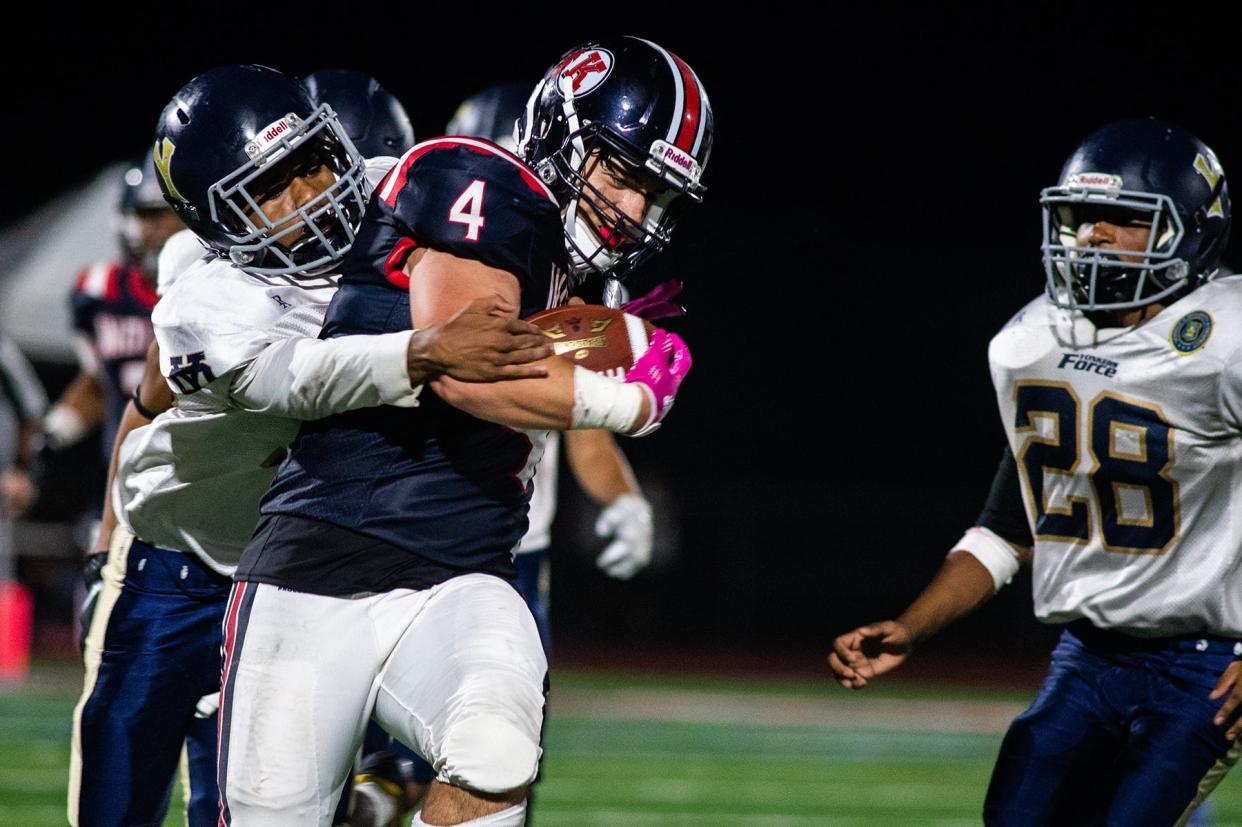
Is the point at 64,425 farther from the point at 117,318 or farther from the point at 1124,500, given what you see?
the point at 1124,500

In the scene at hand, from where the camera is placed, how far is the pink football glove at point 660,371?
8.46 feet

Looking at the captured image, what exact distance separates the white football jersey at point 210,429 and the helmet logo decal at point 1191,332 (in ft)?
5.57

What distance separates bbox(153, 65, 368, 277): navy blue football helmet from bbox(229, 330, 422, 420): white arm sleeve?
328 mm

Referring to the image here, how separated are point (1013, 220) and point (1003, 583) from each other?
53.6 feet

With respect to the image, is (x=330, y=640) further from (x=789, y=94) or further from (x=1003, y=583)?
(x=789, y=94)

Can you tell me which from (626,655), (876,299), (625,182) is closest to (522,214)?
(625,182)

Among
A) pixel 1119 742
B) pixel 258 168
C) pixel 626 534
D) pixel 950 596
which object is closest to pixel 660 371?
pixel 258 168

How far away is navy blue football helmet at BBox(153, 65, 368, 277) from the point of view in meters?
3.00

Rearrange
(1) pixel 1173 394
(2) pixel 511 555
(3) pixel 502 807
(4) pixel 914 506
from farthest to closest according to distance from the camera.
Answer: (4) pixel 914 506 → (1) pixel 1173 394 → (2) pixel 511 555 → (3) pixel 502 807

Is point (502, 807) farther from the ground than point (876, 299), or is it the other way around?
point (502, 807)

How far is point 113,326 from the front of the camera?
616cm

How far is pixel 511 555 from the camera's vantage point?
2.87 m

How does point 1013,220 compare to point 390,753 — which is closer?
point 390,753

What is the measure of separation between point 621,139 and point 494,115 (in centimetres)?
192
